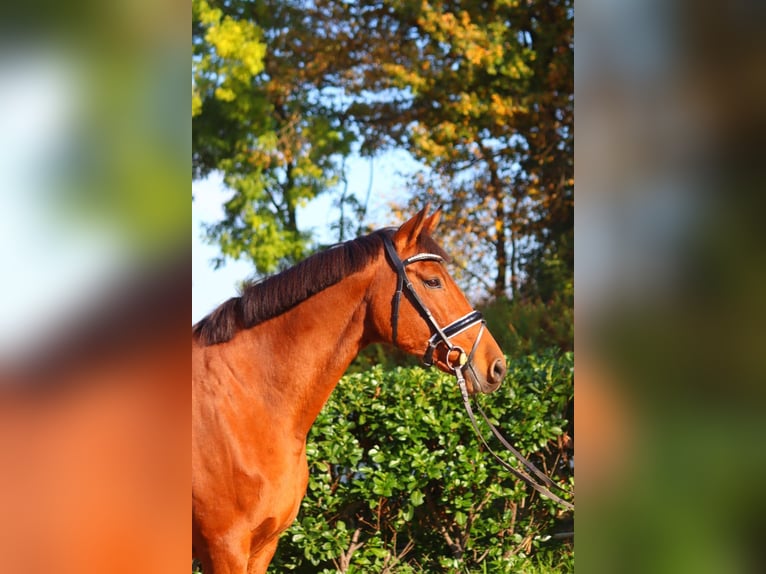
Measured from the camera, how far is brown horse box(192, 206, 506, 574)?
2.55 meters

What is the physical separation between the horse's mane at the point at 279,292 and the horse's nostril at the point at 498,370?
2.26 feet

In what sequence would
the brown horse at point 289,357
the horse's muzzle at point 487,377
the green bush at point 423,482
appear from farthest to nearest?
1. the green bush at point 423,482
2. the horse's muzzle at point 487,377
3. the brown horse at point 289,357

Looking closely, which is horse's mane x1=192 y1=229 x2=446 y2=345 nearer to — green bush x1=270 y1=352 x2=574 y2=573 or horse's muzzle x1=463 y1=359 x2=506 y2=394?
horse's muzzle x1=463 y1=359 x2=506 y2=394

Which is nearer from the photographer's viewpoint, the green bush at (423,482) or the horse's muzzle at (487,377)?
the horse's muzzle at (487,377)

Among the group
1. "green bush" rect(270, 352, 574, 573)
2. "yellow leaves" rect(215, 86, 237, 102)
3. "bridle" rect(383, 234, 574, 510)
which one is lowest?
"green bush" rect(270, 352, 574, 573)

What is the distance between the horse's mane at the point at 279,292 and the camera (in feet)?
9.11

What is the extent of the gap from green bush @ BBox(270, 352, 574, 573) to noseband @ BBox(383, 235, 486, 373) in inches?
45.7

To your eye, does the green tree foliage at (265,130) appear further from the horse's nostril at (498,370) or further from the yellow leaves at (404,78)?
the horse's nostril at (498,370)

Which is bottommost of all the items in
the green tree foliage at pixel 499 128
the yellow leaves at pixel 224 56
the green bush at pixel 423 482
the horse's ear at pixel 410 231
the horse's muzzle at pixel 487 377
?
the green bush at pixel 423 482

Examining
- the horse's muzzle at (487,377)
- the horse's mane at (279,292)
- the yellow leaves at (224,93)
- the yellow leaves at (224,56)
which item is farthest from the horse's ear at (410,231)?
the yellow leaves at (224,93)

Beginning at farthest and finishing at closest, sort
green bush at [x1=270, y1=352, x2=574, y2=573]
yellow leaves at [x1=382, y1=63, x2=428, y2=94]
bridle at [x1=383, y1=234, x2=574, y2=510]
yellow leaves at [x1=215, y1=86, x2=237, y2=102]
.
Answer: yellow leaves at [x1=382, y1=63, x2=428, y2=94] → yellow leaves at [x1=215, y1=86, x2=237, y2=102] → green bush at [x1=270, y1=352, x2=574, y2=573] → bridle at [x1=383, y1=234, x2=574, y2=510]

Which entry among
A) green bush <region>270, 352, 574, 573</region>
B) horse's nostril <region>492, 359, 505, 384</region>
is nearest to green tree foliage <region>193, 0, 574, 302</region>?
green bush <region>270, 352, 574, 573</region>
